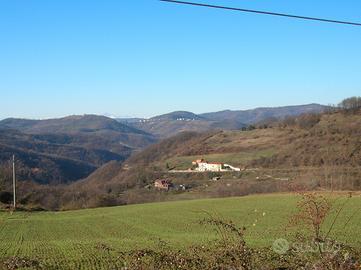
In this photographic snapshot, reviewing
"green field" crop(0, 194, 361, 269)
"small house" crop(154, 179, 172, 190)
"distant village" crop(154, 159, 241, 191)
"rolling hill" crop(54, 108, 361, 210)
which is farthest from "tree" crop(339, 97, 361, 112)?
"green field" crop(0, 194, 361, 269)

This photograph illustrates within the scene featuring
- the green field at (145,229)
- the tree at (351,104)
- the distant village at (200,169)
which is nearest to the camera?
the green field at (145,229)

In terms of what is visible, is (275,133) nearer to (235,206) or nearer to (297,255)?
(235,206)

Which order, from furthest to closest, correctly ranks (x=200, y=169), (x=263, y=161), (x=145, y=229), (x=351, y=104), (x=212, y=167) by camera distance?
(x=200, y=169), (x=212, y=167), (x=351, y=104), (x=263, y=161), (x=145, y=229)

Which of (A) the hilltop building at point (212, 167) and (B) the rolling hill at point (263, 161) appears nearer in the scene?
(B) the rolling hill at point (263, 161)

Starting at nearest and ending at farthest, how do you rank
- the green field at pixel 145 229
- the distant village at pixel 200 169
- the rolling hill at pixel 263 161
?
1. the green field at pixel 145 229
2. the rolling hill at pixel 263 161
3. the distant village at pixel 200 169

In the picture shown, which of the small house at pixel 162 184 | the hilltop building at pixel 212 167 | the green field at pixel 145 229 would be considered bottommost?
the small house at pixel 162 184

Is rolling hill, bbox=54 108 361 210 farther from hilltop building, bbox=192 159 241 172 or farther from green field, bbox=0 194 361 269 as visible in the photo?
green field, bbox=0 194 361 269

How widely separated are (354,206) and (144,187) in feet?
265

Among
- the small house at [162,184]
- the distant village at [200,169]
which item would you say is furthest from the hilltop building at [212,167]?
the small house at [162,184]

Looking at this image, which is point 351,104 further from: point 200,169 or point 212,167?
point 200,169

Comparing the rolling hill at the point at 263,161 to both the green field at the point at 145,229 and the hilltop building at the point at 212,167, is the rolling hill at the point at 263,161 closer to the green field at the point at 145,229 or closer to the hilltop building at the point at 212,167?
the hilltop building at the point at 212,167

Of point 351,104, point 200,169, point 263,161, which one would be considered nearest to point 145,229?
point 263,161

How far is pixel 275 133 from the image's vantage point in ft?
461

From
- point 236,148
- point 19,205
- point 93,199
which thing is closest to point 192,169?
point 236,148
